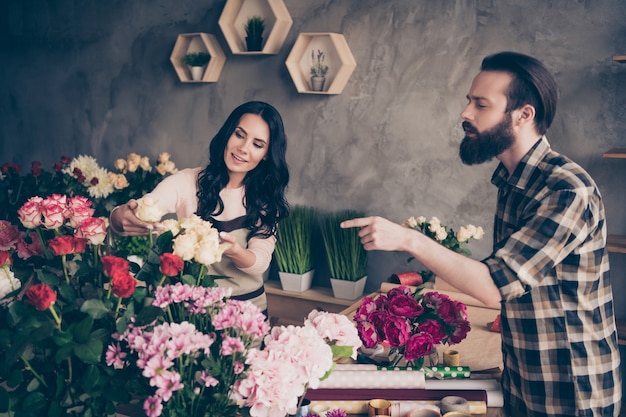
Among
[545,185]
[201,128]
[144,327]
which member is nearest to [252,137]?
[545,185]

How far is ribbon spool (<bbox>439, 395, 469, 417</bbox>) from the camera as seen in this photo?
144cm

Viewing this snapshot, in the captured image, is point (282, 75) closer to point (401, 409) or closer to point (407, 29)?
point (407, 29)

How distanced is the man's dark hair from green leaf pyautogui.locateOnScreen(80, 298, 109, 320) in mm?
1195

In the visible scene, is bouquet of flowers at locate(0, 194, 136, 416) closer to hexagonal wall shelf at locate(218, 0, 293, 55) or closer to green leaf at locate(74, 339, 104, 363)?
green leaf at locate(74, 339, 104, 363)

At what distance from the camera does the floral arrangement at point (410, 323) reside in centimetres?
160

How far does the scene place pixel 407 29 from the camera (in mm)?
3361

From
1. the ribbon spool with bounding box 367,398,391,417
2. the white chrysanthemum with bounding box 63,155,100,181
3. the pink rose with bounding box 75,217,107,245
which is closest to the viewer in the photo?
the pink rose with bounding box 75,217,107,245

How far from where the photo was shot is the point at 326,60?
362 cm

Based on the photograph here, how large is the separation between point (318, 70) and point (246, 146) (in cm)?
149

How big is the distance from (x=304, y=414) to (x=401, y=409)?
0.25 meters

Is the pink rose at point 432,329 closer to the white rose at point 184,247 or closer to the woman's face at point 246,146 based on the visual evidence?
the white rose at point 184,247

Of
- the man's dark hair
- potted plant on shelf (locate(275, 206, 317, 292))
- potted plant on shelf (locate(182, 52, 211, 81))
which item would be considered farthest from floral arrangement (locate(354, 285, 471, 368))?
potted plant on shelf (locate(182, 52, 211, 81))

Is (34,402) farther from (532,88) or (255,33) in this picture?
(255,33)

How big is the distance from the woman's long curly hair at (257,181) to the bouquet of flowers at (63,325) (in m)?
1.00
